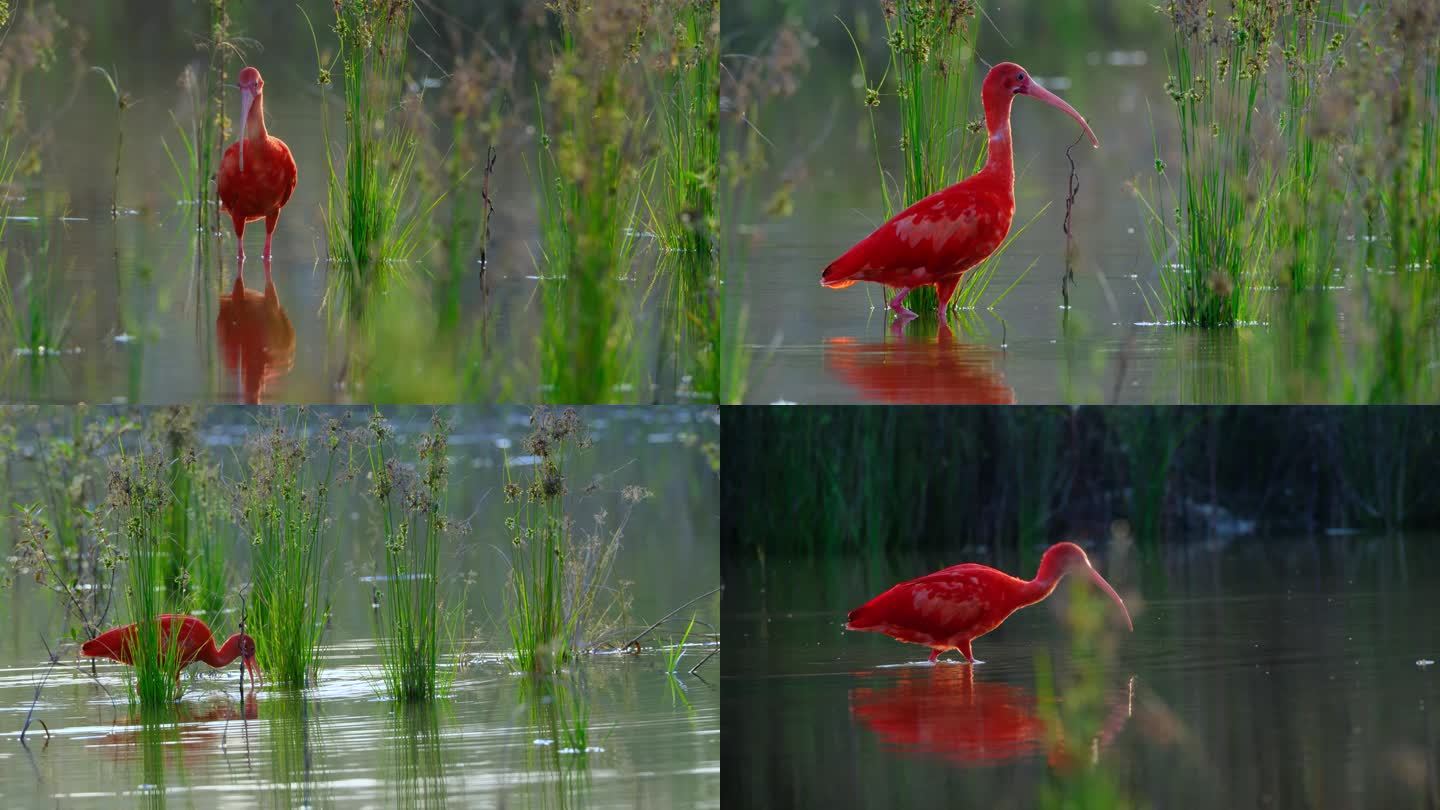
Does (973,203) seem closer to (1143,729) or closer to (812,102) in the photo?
(812,102)

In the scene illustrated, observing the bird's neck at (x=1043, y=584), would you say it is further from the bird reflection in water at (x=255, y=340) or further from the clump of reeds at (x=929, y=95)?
the bird reflection in water at (x=255, y=340)

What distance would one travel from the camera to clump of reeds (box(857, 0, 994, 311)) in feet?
13.8

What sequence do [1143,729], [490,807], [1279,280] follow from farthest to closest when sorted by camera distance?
[1279,280] < [1143,729] < [490,807]

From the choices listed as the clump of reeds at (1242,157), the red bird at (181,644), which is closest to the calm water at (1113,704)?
the clump of reeds at (1242,157)

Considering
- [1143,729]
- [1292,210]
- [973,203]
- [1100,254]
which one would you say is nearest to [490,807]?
[1143,729]

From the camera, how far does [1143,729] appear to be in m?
3.93

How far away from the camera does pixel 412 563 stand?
4.34 m

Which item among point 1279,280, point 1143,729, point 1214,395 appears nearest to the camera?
point 1143,729

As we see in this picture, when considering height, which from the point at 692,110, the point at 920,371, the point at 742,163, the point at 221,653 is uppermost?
the point at 692,110

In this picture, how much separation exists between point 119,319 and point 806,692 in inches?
75.5

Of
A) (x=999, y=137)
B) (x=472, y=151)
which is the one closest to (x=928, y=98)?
(x=999, y=137)

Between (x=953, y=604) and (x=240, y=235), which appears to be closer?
(x=240, y=235)

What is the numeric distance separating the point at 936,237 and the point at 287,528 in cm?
176

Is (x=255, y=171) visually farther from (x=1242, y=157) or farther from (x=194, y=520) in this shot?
(x=1242, y=157)
